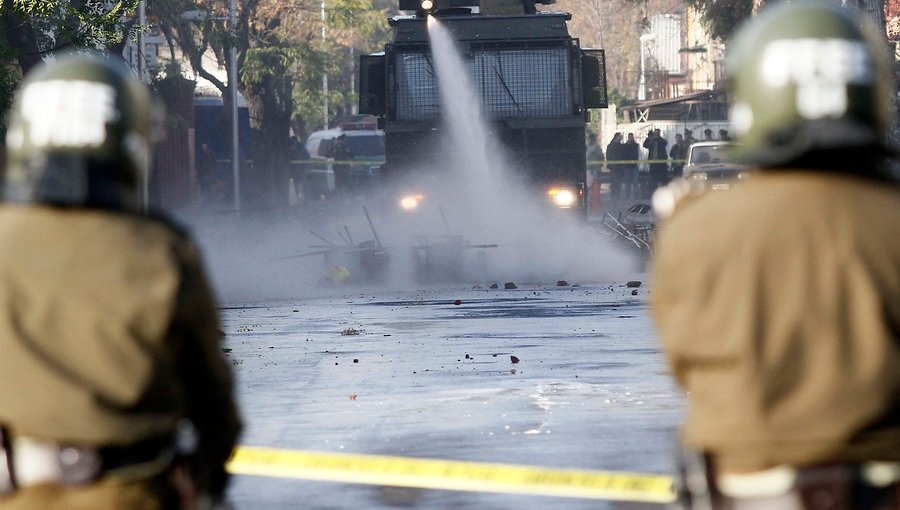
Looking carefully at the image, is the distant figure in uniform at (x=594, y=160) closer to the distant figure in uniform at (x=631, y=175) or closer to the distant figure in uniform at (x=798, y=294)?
the distant figure in uniform at (x=631, y=175)

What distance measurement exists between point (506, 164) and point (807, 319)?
2173cm

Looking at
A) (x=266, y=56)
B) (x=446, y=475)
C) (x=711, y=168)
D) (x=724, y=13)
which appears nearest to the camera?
(x=446, y=475)

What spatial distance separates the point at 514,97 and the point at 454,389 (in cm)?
1300

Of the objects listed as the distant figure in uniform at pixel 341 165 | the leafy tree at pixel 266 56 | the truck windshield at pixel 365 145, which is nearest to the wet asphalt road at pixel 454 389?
the leafy tree at pixel 266 56

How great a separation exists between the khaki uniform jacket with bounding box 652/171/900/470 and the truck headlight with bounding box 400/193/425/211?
21372 mm

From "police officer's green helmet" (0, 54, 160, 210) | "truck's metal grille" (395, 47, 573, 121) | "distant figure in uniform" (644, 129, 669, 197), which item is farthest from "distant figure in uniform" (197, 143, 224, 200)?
"police officer's green helmet" (0, 54, 160, 210)

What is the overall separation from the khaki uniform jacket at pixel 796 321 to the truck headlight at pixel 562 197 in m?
21.5

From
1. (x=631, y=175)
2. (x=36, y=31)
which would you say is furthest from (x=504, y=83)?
(x=631, y=175)

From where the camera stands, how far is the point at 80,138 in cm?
377

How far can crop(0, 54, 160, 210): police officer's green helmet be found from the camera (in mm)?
3752

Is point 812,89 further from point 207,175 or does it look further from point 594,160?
point 594,160

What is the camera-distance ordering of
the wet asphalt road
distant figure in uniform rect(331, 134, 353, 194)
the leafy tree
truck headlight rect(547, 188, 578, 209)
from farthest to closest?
distant figure in uniform rect(331, 134, 353, 194), the leafy tree, truck headlight rect(547, 188, 578, 209), the wet asphalt road

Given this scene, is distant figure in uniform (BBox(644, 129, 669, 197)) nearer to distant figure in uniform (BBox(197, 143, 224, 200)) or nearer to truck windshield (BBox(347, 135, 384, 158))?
distant figure in uniform (BBox(197, 143, 224, 200))

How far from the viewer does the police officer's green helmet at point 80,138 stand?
12.3 ft
